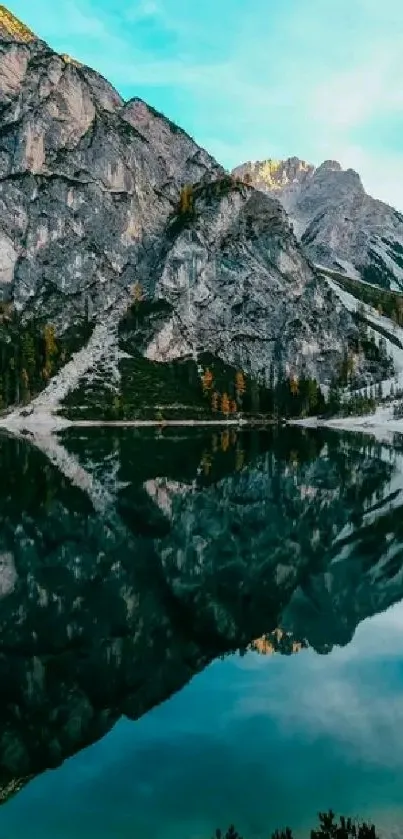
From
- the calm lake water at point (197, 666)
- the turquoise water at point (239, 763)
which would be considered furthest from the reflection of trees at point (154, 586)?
the turquoise water at point (239, 763)

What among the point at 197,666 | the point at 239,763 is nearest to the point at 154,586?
the point at 197,666

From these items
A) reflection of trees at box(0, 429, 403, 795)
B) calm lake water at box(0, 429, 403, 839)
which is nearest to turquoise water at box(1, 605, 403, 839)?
calm lake water at box(0, 429, 403, 839)

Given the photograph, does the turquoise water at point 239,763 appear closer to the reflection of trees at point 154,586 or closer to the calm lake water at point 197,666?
the calm lake water at point 197,666

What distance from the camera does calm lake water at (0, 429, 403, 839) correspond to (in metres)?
19.8

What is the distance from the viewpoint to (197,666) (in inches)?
1185

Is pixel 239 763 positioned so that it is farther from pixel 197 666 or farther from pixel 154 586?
pixel 154 586

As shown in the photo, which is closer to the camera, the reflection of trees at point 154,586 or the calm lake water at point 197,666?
the calm lake water at point 197,666

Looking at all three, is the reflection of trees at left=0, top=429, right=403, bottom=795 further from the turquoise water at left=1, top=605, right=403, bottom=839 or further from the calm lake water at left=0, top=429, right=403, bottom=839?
the turquoise water at left=1, top=605, right=403, bottom=839

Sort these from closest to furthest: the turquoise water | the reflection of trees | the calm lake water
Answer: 1. the turquoise water
2. the calm lake water
3. the reflection of trees

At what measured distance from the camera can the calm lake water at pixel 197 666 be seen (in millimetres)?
19750

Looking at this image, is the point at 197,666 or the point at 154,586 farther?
the point at 154,586

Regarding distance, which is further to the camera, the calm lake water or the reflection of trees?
the reflection of trees

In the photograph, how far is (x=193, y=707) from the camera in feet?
85.5

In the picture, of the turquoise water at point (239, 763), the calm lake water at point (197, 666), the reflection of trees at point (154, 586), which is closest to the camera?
the turquoise water at point (239, 763)
